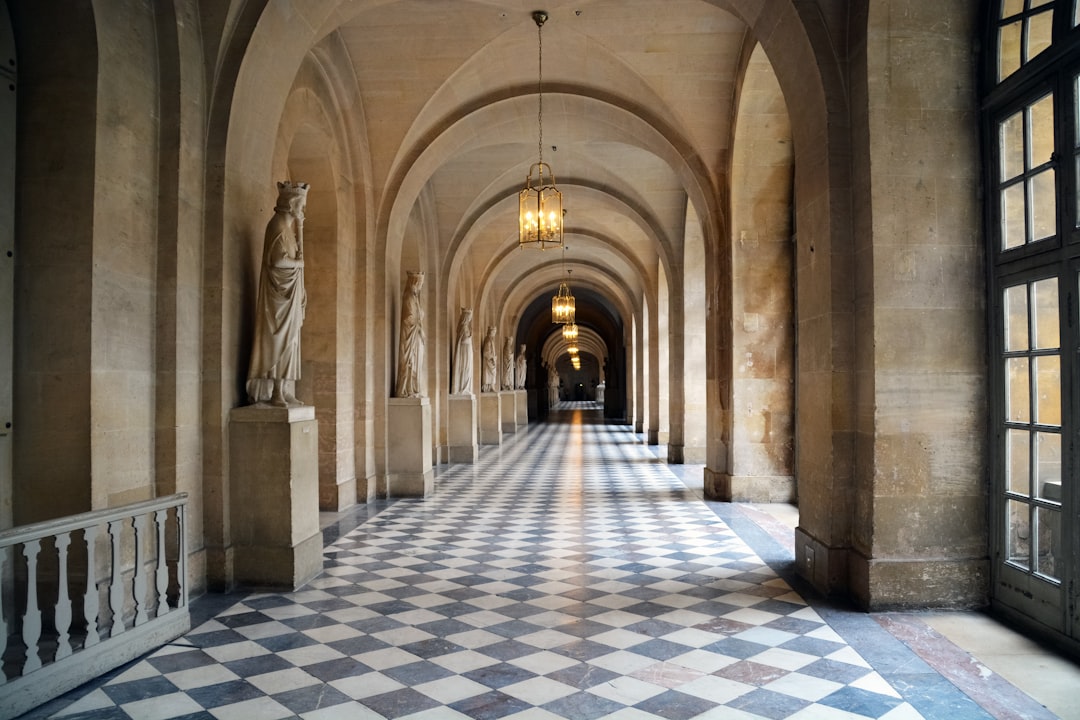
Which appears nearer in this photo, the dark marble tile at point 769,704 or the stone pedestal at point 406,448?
the dark marble tile at point 769,704

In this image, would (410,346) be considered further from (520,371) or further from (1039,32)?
(520,371)

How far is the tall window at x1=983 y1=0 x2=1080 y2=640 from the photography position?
14.1 ft

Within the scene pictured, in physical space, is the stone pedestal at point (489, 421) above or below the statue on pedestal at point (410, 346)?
below

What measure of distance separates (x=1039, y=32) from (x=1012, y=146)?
2.35 feet

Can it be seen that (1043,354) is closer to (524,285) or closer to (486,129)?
(486,129)

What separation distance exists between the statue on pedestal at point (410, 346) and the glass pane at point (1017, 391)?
7.85 meters

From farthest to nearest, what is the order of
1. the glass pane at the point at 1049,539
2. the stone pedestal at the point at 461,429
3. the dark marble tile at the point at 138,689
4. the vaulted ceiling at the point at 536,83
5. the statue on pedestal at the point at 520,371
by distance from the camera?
1. the statue on pedestal at the point at 520,371
2. the stone pedestal at the point at 461,429
3. the vaulted ceiling at the point at 536,83
4. the glass pane at the point at 1049,539
5. the dark marble tile at the point at 138,689

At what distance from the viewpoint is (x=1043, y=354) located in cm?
458

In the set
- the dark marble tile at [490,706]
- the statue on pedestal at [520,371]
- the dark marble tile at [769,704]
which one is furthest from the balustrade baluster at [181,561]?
the statue on pedestal at [520,371]

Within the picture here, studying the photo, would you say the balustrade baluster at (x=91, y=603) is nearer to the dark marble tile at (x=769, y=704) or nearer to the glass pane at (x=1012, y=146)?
the dark marble tile at (x=769, y=704)

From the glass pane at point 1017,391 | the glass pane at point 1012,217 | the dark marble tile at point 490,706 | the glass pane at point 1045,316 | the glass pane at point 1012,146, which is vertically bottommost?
the dark marble tile at point 490,706

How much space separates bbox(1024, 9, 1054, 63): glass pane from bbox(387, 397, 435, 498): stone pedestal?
8.33m

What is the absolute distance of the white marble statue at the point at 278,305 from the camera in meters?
5.98

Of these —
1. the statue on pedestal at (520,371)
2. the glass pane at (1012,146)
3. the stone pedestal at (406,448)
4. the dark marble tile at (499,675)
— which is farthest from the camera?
the statue on pedestal at (520,371)
